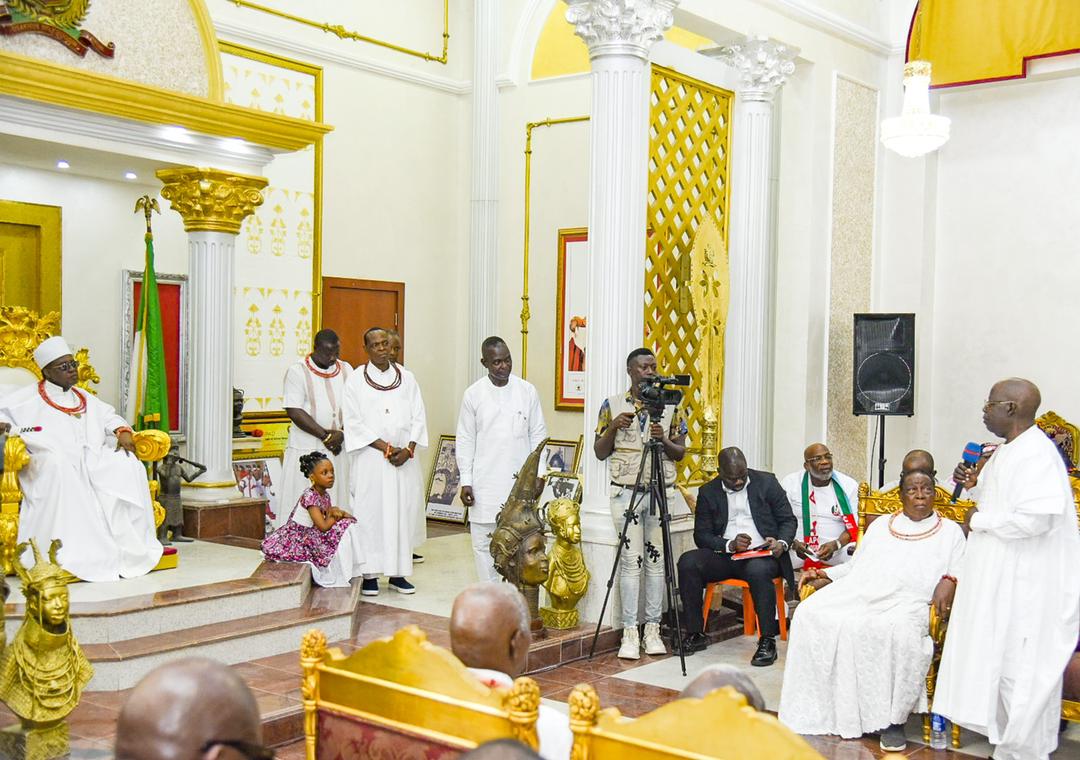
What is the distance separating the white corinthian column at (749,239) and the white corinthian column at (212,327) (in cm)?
352

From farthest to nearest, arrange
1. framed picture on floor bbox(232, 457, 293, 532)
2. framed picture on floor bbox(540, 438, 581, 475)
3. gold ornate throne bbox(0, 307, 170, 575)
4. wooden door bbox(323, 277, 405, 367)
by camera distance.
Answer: framed picture on floor bbox(540, 438, 581, 475) → wooden door bbox(323, 277, 405, 367) → framed picture on floor bbox(232, 457, 293, 532) → gold ornate throne bbox(0, 307, 170, 575)

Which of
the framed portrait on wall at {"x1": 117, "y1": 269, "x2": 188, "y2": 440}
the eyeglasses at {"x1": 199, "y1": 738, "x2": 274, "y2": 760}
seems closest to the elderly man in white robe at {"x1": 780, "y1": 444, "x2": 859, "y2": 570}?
the framed portrait on wall at {"x1": 117, "y1": 269, "x2": 188, "y2": 440}

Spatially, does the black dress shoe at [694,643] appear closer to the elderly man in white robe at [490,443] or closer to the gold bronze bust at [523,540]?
the gold bronze bust at [523,540]

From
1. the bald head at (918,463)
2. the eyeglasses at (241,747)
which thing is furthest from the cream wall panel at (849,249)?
the eyeglasses at (241,747)

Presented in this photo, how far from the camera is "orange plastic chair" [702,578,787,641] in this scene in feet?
23.2

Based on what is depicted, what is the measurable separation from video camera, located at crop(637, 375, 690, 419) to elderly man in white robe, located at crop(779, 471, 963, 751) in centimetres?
128

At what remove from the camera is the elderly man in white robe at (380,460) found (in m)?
7.82

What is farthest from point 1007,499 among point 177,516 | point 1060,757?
point 177,516

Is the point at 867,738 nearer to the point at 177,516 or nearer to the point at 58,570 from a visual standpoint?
the point at 58,570

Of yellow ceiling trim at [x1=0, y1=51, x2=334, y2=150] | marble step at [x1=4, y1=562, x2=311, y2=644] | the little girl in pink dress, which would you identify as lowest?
marble step at [x1=4, y1=562, x2=311, y2=644]

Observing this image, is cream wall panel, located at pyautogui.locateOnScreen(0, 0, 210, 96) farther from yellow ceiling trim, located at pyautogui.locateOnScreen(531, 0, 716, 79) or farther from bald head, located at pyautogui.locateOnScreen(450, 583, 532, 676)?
bald head, located at pyautogui.locateOnScreen(450, 583, 532, 676)

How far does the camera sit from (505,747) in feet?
5.51

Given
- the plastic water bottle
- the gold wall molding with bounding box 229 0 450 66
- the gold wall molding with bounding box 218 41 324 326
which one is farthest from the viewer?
the gold wall molding with bounding box 218 41 324 326

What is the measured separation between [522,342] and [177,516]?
4.21 metres
